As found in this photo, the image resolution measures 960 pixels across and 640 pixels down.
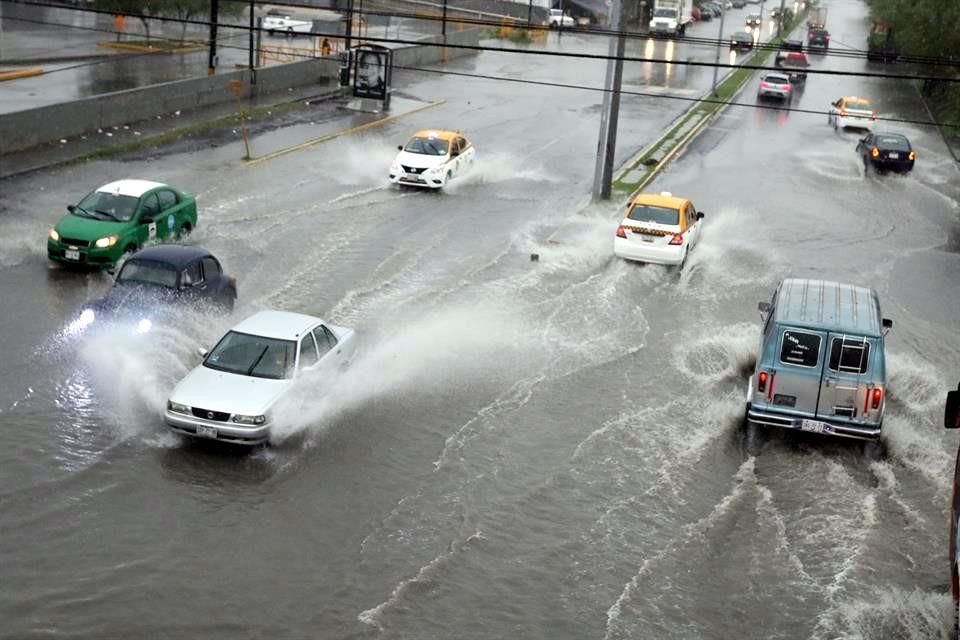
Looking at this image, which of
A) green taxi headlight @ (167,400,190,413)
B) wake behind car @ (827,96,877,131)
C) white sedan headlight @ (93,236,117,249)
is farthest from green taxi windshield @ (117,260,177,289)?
wake behind car @ (827,96,877,131)

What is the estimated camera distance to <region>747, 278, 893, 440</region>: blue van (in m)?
17.1

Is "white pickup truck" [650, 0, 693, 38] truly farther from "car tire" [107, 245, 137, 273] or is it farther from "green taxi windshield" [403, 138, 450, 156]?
"car tire" [107, 245, 137, 273]

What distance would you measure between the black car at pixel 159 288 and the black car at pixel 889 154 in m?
27.3

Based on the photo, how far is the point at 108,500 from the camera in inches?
571

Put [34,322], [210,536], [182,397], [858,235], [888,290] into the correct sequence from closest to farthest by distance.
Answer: [210,536], [182,397], [34,322], [888,290], [858,235]

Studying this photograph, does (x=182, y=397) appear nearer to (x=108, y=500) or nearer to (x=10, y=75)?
(x=108, y=500)

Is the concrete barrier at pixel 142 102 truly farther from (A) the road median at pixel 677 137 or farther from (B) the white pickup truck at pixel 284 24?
(B) the white pickup truck at pixel 284 24

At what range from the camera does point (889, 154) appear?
41.6 m

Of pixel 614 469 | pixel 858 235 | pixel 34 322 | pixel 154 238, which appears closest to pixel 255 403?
pixel 614 469

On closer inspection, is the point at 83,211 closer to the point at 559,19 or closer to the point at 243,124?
the point at 243,124

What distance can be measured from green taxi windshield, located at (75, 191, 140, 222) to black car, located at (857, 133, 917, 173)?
2645 cm

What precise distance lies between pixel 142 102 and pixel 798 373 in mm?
28286

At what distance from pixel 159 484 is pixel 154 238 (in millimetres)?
11019

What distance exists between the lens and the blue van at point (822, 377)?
672 inches
